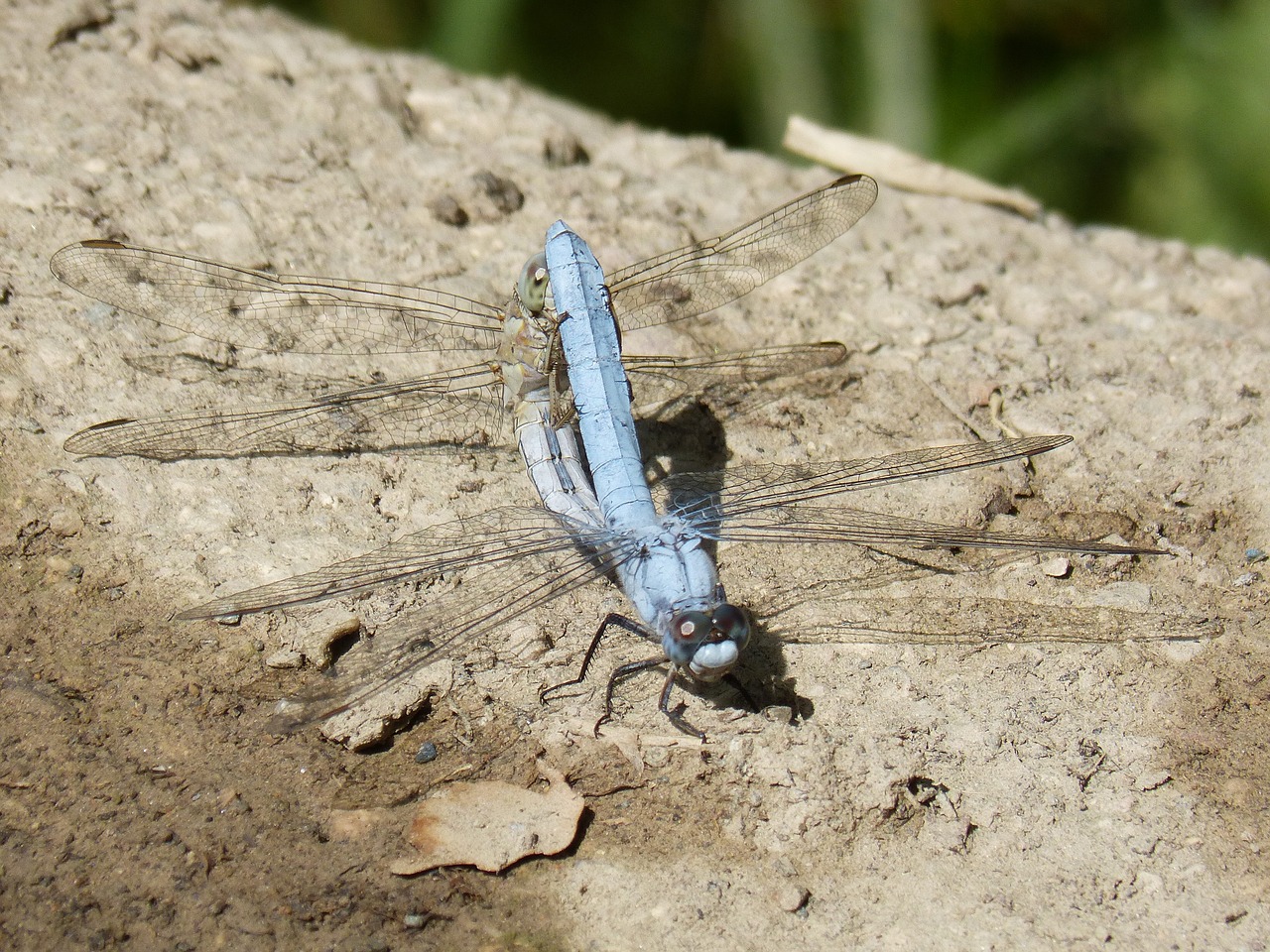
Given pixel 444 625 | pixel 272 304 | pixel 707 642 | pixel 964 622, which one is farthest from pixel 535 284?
pixel 964 622

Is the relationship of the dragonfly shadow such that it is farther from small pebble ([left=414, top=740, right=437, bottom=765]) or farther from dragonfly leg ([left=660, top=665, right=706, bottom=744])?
small pebble ([left=414, top=740, right=437, bottom=765])

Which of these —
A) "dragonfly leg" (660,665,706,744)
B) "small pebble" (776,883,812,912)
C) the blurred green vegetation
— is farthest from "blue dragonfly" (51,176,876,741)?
the blurred green vegetation

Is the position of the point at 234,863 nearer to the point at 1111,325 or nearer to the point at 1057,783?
the point at 1057,783

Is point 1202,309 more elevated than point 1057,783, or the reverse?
point 1202,309

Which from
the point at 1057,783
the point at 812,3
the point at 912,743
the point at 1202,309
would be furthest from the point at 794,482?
the point at 812,3

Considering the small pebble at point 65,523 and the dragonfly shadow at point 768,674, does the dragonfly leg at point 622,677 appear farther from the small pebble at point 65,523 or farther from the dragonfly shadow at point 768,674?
the small pebble at point 65,523

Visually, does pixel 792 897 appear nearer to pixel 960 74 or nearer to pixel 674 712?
pixel 674 712

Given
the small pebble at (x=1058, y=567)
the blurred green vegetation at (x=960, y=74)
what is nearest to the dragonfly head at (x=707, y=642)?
the small pebble at (x=1058, y=567)
